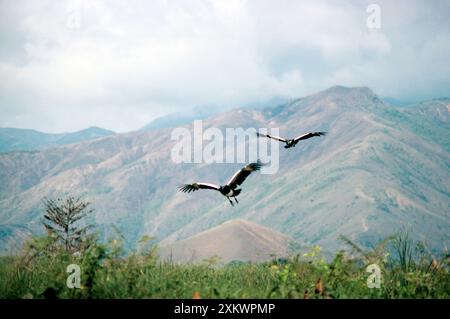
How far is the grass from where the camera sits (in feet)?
33.6

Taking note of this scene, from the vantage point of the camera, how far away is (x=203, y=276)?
40.7ft

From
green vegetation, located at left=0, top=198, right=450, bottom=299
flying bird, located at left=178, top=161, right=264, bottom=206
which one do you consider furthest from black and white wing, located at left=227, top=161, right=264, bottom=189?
green vegetation, located at left=0, top=198, right=450, bottom=299

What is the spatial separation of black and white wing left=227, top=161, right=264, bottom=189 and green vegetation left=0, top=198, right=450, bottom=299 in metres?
1.73

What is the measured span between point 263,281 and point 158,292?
2953 millimetres

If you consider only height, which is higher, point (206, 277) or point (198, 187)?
point (198, 187)

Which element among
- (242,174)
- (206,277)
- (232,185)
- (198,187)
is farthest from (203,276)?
(242,174)

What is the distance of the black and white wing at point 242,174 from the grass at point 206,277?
5.82ft

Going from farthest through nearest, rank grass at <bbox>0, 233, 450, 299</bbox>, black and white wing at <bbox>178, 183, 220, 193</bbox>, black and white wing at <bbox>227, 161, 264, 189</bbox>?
black and white wing at <bbox>227, 161, 264, 189</bbox>, black and white wing at <bbox>178, 183, 220, 193</bbox>, grass at <bbox>0, 233, 450, 299</bbox>

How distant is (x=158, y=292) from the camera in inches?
406

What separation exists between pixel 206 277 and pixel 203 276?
115mm

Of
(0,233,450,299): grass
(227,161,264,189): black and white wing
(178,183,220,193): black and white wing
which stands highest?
(227,161,264,189): black and white wing

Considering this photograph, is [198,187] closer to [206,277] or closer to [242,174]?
[242,174]

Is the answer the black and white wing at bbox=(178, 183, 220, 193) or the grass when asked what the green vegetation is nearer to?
the grass
